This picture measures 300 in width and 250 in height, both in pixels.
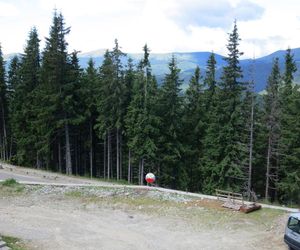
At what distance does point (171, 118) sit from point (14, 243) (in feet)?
82.2

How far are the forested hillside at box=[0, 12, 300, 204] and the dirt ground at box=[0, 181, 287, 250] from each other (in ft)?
43.8

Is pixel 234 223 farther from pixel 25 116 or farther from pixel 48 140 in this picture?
pixel 25 116

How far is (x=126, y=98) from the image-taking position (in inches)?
1715

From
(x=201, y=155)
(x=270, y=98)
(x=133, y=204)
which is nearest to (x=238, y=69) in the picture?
(x=270, y=98)

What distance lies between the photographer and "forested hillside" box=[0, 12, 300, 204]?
120 ft

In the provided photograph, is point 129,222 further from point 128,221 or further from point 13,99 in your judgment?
point 13,99

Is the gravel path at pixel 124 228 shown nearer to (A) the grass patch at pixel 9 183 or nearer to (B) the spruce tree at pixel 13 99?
(A) the grass patch at pixel 9 183

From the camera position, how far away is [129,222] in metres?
21.2

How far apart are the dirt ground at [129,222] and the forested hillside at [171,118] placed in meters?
13.3

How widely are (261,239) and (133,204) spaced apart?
27.7ft

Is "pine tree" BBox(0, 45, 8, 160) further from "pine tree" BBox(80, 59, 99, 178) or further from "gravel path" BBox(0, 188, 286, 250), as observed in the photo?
"gravel path" BBox(0, 188, 286, 250)

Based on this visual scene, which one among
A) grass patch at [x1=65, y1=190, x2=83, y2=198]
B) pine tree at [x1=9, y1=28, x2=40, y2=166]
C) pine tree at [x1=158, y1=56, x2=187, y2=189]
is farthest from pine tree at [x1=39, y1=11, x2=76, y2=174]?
grass patch at [x1=65, y1=190, x2=83, y2=198]

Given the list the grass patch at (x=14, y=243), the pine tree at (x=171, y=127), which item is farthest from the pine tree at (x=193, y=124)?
the grass patch at (x=14, y=243)

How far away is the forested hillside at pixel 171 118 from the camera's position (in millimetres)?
36594
